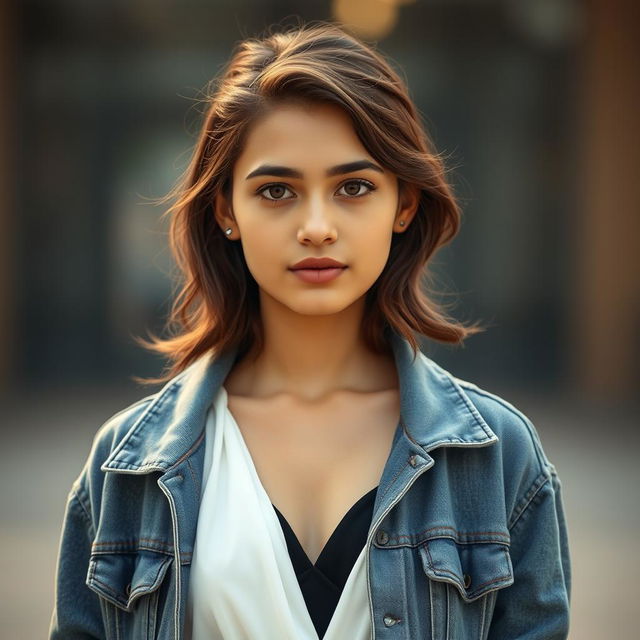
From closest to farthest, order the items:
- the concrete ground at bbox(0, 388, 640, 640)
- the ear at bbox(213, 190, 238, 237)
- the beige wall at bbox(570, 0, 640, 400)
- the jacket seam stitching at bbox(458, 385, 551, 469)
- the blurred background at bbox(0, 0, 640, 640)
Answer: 1. the jacket seam stitching at bbox(458, 385, 551, 469)
2. the ear at bbox(213, 190, 238, 237)
3. the concrete ground at bbox(0, 388, 640, 640)
4. the beige wall at bbox(570, 0, 640, 400)
5. the blurred background at bbox(0, 0, 640, 640)

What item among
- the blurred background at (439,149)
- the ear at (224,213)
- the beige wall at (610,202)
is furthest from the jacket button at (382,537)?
the beige wall at (610,202)

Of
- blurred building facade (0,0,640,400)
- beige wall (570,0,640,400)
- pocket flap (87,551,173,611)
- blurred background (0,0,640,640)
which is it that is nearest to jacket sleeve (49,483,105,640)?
pocket flap (87,551,173,611)

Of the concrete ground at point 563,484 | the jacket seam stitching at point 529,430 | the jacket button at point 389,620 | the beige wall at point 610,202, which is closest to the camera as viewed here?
the jacket button at point 389,620

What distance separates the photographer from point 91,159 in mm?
11047

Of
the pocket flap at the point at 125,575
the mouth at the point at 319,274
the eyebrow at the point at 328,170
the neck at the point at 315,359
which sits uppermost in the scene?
the eyebrow at the point at 328,170

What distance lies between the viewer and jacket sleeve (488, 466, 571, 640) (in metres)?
2.10

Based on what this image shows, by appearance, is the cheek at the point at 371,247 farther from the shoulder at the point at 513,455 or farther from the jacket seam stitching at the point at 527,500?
the jacket seam stitching at the point at 527,500

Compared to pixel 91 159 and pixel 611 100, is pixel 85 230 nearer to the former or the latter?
pixel 91 159

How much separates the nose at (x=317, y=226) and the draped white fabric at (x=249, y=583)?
0.54 metres

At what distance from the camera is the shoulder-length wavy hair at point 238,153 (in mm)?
2166

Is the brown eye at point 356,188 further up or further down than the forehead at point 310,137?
further down

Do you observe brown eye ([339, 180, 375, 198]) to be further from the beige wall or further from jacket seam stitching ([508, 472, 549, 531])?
the beige wall

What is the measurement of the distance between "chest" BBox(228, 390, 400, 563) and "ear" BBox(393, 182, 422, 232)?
40 centimetres

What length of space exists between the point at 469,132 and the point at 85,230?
14.5ft
